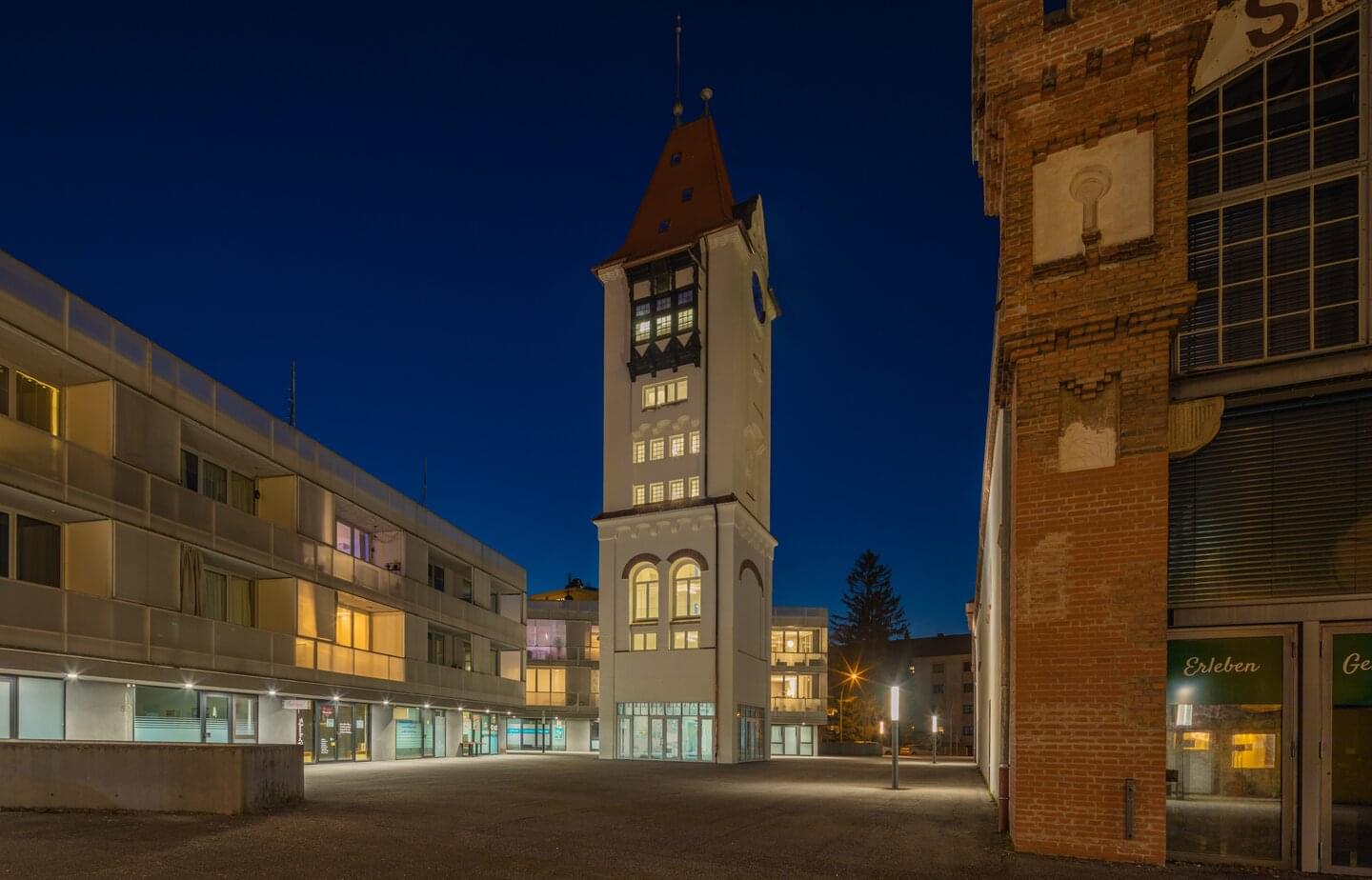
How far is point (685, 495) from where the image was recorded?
42906 millimetres

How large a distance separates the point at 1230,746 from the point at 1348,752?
1.04m

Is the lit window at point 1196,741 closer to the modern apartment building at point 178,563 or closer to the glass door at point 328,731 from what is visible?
the modern apartment building at point 178,563


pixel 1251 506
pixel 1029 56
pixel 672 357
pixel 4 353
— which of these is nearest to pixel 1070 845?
pixel 1251 506

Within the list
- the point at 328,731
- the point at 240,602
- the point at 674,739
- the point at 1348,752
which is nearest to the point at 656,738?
the point at 674,739

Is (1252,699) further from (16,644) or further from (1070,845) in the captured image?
(16,644)

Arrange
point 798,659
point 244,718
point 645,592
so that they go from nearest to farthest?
point 244,718 → point 645,592 → point 798,659

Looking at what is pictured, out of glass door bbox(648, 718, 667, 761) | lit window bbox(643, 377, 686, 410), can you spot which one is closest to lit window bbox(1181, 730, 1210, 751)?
glass door bbox(648, 718, 667, 761)

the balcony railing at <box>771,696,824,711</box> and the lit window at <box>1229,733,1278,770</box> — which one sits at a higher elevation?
the lit window at <box>1229,733,1278,770</box>

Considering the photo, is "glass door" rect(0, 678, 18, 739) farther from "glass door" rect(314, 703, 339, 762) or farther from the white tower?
the white tower

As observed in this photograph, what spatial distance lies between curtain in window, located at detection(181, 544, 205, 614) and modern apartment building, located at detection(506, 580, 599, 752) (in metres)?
35.2

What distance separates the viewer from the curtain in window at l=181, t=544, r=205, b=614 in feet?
76.0

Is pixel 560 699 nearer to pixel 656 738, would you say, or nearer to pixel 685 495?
pixel 656 738

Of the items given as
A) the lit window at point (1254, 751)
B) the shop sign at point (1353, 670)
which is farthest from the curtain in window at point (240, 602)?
the shop sign at point (1353, 670)

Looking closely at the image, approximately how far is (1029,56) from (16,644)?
809 inches
